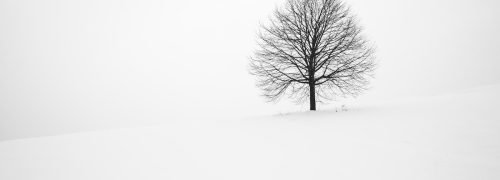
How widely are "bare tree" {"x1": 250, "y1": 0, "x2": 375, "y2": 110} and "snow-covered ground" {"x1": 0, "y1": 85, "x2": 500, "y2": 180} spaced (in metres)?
3.94

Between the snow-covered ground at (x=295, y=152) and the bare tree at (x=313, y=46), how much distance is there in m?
3.94

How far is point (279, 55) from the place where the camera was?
1309cm

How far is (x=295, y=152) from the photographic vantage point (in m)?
6.23

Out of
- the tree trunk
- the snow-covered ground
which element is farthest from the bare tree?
the snow-covered ground

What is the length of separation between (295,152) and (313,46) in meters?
8.14

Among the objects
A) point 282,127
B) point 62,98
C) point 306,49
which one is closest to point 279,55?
point 306,49

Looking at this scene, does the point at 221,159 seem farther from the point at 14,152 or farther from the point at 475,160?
the point at 14,152

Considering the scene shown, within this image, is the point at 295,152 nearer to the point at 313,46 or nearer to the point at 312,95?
the point at 312,95

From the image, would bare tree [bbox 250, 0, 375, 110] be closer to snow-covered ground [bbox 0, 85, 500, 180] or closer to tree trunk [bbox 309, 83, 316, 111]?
tree trunk [bbox 309, 83, 316, 111]

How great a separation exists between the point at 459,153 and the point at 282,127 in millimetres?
5256

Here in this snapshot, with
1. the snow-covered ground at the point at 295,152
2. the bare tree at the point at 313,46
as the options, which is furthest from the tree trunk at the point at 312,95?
the snow-covered ground at the point at 295,152

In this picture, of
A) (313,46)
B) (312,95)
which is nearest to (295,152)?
(312,95)

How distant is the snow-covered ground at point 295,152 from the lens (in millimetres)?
4926

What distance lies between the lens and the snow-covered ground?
16.2ft
